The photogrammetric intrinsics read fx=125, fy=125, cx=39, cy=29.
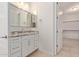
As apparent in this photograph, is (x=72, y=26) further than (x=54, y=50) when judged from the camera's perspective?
Yes

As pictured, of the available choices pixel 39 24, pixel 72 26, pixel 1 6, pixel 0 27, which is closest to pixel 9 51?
pixel 0 27

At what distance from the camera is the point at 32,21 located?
3855 millimetres

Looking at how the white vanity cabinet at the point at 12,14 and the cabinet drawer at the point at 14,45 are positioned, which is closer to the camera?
the white vanity cabinet at the point at 12,14

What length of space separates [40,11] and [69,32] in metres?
5.49

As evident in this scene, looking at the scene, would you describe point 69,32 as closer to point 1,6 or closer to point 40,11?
point 40,11

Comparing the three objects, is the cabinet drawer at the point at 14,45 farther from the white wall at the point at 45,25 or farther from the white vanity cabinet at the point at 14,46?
the white wall at the point at 45,25

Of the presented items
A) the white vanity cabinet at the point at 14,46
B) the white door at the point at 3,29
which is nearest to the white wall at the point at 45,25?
the white vanity cabinet at the point at 14,46

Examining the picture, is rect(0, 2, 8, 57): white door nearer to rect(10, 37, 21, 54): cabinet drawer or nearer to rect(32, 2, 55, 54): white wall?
rect(10, 37, 21, 54): cabinet drawer

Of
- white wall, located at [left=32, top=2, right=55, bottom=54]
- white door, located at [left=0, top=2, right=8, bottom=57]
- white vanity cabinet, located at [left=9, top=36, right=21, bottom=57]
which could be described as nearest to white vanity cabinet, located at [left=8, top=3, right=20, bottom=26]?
white door, located at [left=0, top=2, right=8, bottom=57]

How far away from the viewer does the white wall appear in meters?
3.69

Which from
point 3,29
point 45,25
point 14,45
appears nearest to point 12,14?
point 3,29

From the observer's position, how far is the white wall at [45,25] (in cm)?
369

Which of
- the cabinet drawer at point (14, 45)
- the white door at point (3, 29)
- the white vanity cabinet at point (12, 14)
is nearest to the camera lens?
the white door at point (3, 29)

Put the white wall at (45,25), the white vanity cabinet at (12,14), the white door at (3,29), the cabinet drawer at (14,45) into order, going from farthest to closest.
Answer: the white wall at (45,25) → the cabinet drawer at (14,45) → the white vanity cabinet at (12,14) → the white door at (3,29)
